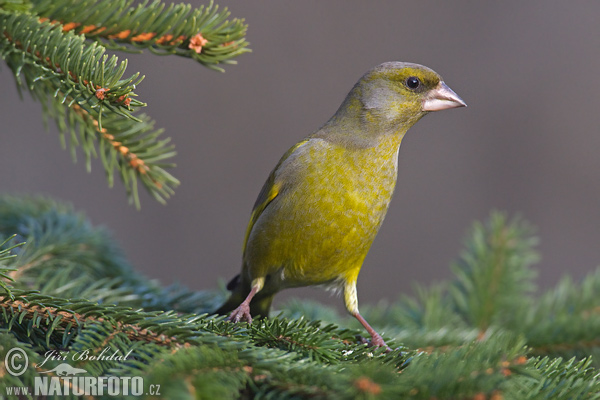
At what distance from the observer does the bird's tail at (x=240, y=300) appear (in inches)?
103

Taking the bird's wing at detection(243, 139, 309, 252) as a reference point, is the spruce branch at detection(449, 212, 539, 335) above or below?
below

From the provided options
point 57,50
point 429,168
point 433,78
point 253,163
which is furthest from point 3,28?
point 429,168

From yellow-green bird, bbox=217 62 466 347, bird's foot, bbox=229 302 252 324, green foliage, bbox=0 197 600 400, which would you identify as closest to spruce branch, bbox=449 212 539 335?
green foliage, bbox=0 197 600 400

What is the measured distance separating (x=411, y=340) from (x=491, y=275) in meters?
0.62

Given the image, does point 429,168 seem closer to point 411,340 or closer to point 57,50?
point 411,340

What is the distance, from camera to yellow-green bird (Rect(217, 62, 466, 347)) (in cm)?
235

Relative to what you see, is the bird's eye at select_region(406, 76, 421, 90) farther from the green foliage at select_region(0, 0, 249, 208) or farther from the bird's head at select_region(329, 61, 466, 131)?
the green foliage at select_region(0, 0, 249, 208)

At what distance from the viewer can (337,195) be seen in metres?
2.34

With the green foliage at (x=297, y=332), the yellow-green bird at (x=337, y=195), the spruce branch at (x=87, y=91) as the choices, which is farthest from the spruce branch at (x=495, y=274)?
the spruce branch at (x=87, y=91)

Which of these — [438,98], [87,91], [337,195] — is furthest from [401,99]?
[87,91]

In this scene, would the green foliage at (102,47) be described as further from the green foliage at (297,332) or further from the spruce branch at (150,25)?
the green foliage at (297,332)

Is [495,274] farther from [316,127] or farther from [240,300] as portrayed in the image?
[316,127]

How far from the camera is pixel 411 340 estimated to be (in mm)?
2309

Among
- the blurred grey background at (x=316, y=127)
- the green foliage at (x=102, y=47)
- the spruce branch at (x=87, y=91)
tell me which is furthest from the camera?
the blurred grey background at (x=316, y=127)
